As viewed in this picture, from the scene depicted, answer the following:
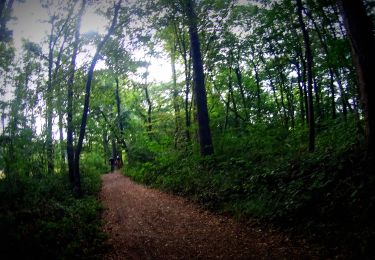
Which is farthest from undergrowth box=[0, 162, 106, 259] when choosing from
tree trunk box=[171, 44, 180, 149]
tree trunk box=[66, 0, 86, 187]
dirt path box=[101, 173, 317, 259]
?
tree trunk box=[171, 44, 180, 149]

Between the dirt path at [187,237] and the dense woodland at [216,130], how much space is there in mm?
455

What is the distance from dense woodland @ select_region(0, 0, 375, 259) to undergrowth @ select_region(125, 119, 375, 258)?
0.03 metres

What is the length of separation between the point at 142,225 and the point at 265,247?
393cm

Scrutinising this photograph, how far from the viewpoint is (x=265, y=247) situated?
549 cm

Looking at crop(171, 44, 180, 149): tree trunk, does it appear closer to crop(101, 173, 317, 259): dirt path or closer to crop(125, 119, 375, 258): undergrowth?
crop(125, 119, 375, 258): undergrowth

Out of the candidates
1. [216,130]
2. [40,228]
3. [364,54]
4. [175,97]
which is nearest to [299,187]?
[364,54]

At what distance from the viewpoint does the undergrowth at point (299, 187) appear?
5.02 m

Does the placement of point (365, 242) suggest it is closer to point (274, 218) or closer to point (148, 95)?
point (274, 218)

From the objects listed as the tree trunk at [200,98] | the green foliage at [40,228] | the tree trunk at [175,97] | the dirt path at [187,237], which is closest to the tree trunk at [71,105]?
the green foliage at [40,228]

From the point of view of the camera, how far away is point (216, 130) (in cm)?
1667

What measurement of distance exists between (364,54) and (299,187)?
334 cm

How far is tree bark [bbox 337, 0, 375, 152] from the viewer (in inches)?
232

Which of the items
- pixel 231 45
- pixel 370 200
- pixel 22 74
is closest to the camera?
pixel 370 200

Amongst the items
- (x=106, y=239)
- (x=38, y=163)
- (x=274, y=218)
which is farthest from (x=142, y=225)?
(x=38, y=163)
